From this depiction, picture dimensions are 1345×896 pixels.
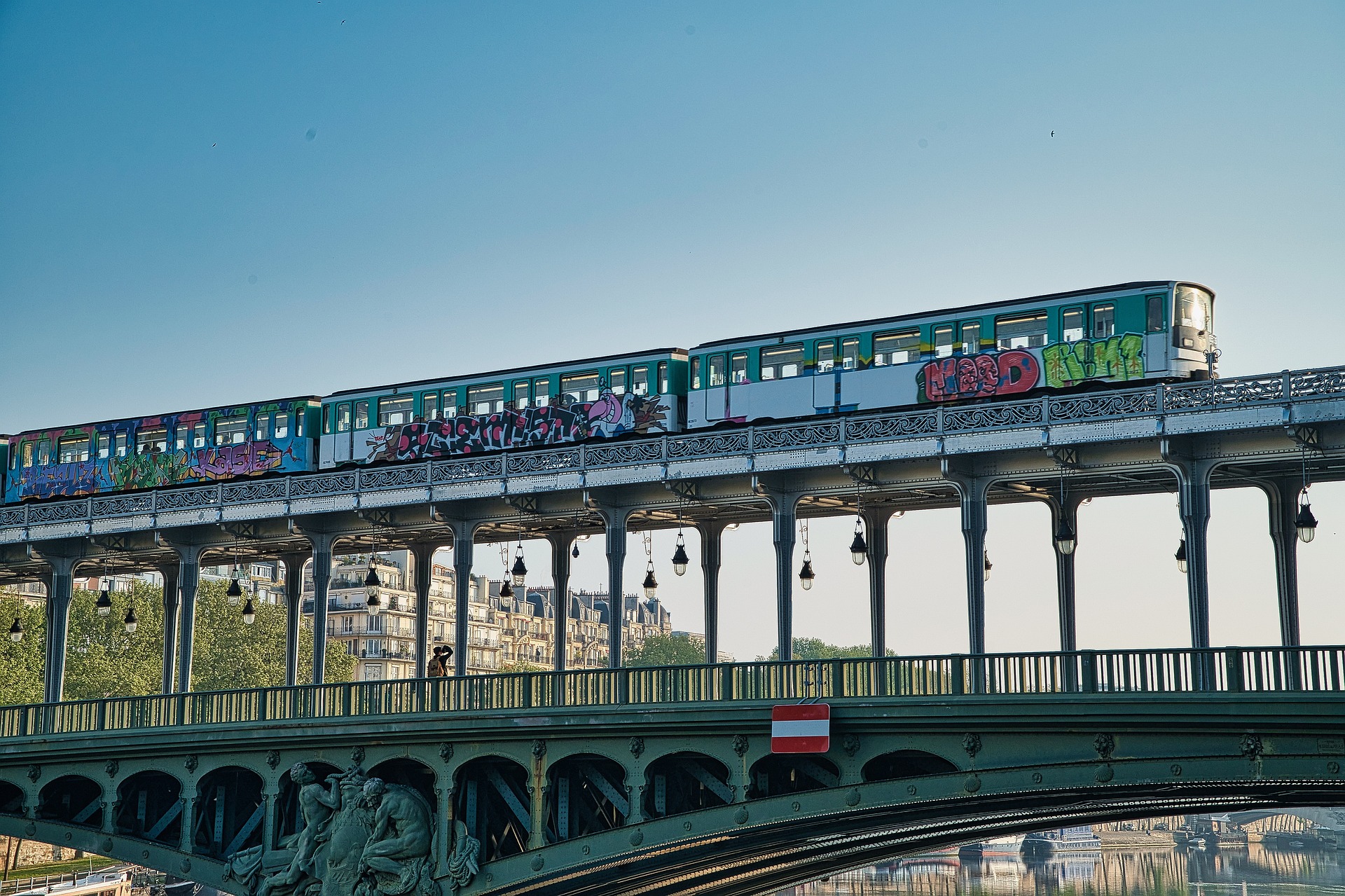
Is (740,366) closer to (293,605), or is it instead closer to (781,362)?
(781,362)

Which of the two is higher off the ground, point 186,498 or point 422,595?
point 186,498

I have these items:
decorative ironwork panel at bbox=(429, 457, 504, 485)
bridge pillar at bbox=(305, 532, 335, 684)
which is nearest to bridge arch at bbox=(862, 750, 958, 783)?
decorative ironwork panel at bbox=(429, 457, 504, 485)

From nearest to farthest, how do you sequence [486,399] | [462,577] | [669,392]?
[462,577], [669,392], [486,399]

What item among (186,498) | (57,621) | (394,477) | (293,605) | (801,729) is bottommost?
(801,729)

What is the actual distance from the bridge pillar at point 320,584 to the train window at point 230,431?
26.6 ft

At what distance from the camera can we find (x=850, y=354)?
45.6 metres

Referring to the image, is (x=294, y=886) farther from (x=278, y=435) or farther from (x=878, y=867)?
(x=878, y=867)

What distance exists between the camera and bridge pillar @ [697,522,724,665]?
1805 inches

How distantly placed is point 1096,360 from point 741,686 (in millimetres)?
12907

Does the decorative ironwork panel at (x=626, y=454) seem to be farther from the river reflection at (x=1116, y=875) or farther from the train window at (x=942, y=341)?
the river reflection at (x=1116, y=875)

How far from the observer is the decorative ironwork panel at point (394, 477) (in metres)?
45.6

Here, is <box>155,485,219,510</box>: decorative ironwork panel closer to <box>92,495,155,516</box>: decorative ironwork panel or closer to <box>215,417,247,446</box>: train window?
<box>92,495,155,516</box>: decorative ironwork panel

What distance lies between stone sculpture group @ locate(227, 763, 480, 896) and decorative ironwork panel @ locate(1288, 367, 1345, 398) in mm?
20976

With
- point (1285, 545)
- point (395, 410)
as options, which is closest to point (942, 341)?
point (1285, 545)
